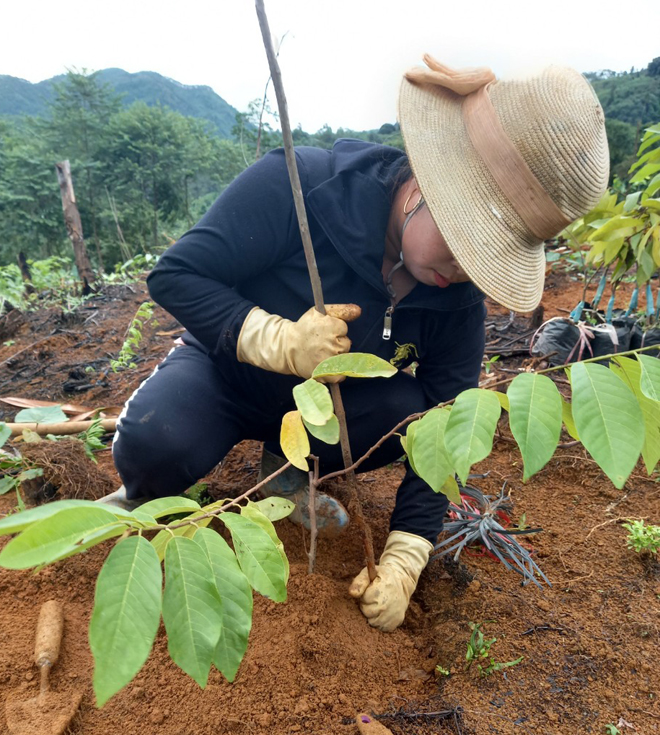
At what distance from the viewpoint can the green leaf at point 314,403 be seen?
0.76 meters

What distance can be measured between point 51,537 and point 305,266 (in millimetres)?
1108

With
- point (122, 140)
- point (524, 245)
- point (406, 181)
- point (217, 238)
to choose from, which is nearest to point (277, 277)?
point (217, 238)

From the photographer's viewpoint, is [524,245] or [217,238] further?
[217,238]

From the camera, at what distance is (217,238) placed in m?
1.35

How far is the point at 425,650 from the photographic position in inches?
48.4

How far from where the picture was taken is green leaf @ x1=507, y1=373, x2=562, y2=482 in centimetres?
58

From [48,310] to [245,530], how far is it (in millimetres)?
4954

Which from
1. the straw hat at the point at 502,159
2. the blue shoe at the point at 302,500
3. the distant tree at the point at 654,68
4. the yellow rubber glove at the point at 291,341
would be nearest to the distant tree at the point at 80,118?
the distant tree at the point at 654,68

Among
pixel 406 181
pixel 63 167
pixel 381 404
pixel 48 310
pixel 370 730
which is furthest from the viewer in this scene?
pixel 63 167

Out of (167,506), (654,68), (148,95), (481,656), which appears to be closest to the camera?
(167,506)

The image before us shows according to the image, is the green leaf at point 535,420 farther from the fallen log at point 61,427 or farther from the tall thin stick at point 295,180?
the fallen log at point 61,427

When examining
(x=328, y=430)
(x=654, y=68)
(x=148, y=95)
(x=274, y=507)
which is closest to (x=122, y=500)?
(x=274, y=507)

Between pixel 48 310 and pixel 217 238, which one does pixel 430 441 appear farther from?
pixel 48 310

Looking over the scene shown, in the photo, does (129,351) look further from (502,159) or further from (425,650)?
(502,159)
